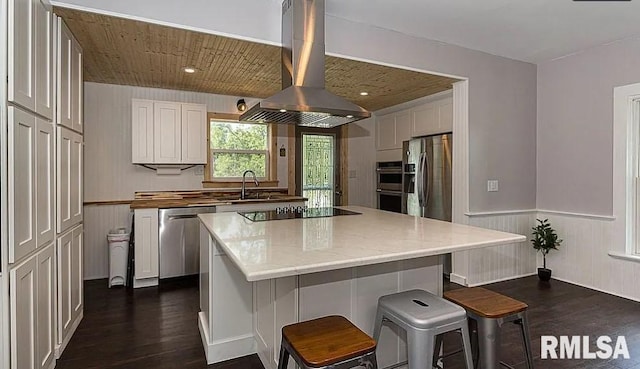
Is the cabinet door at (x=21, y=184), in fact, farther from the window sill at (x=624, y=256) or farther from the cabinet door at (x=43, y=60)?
the window sill at (x=624, y=256)

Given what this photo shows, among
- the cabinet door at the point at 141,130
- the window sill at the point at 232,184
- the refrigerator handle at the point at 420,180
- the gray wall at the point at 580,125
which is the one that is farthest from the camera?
the window sill at the point at 232,184

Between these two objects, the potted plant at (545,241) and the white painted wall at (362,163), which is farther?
the white painted wall at (362,163)

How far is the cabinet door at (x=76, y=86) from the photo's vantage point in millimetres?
2736

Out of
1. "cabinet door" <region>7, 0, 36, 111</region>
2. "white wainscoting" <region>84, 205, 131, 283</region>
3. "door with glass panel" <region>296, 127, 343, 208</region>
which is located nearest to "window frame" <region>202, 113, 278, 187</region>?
"door with glass panel" <region>296, 127, 343, 208</region>

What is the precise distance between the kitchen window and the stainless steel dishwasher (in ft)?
2.78

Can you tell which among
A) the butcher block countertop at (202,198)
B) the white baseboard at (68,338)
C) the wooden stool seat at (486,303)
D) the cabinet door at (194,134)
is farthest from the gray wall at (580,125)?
the white baseboard at (68,338)

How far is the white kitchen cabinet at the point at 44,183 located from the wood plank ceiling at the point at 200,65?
90 cm

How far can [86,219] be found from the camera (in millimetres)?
4234

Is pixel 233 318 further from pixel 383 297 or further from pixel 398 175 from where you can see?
pixel 398 175

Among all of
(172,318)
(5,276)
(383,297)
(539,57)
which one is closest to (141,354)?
(172,318)

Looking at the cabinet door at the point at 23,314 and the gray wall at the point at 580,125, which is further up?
the gray wall at the point at 580,125

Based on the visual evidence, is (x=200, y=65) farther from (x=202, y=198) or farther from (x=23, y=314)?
(x=23, y=314)

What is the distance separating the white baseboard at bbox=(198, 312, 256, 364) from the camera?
2.40 m

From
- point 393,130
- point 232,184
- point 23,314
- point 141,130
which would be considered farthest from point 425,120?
point 23,314
